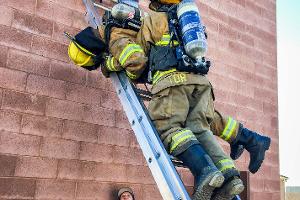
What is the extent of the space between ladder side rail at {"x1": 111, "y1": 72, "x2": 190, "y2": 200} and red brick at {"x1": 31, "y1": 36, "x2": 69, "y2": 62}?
2.96 feet

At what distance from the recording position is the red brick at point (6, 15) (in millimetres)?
3068

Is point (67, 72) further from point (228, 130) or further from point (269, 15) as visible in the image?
point (269, 15)

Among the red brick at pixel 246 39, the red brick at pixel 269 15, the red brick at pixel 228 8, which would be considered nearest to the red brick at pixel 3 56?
the red brick at pixel 228 8

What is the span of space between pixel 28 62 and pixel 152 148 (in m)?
1.49

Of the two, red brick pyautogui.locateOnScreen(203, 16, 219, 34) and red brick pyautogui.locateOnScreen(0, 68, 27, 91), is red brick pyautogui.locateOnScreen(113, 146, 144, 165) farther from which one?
red brick pyautogui.locateOnScreen(203, 16, 219, 34)

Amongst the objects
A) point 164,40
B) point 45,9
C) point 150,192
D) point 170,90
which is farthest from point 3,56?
point 150,192

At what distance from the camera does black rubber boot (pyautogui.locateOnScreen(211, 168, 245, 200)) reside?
2180mm

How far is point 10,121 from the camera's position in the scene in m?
2.95

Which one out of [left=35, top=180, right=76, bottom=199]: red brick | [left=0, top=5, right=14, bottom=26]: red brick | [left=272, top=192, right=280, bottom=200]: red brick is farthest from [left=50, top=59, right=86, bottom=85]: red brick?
[left=272, top=192, right=280, bottom=200]: red brick

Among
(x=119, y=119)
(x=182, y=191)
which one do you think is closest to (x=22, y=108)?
(x=119, y=119)

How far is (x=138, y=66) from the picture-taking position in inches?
95.3

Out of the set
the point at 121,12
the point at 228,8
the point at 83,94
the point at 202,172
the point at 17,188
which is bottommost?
the point at 17,188

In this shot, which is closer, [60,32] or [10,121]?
[10,121]

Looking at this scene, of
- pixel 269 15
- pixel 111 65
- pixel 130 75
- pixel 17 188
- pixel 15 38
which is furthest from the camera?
pixel 269 15
